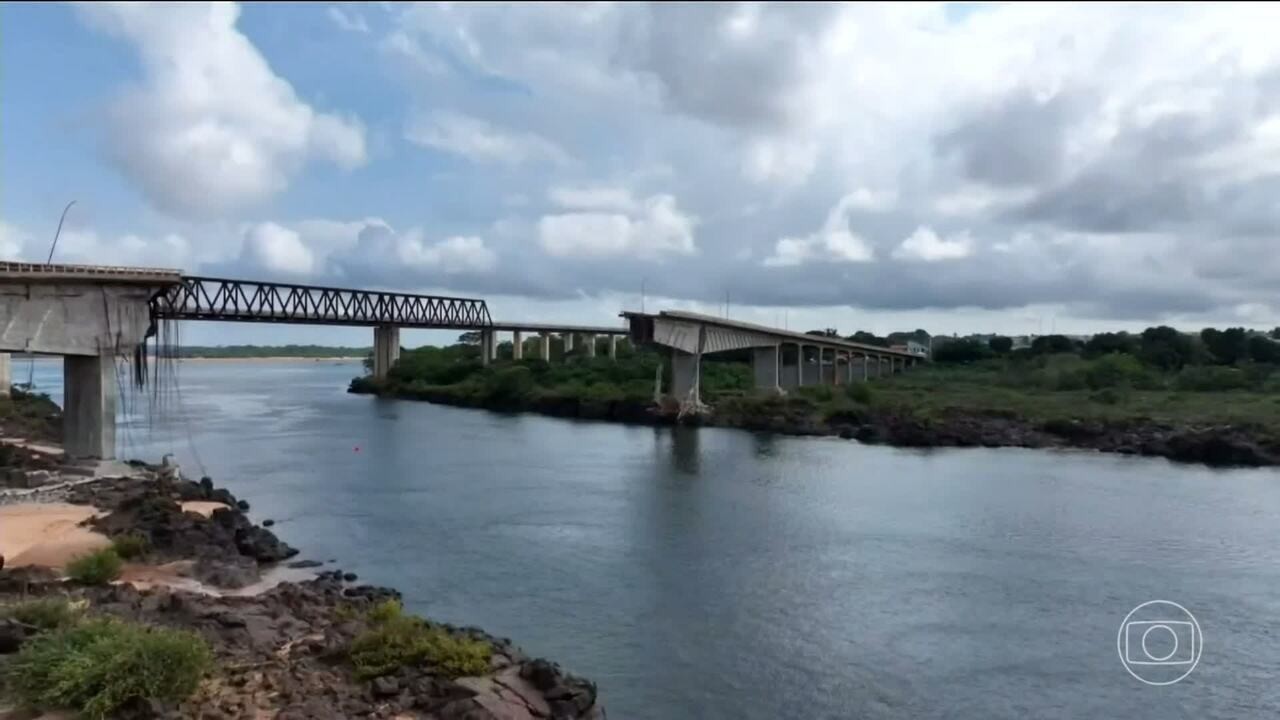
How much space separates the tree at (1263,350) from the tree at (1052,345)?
2157 cm

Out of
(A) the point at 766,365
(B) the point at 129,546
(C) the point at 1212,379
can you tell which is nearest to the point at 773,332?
(A) the point at 766,365

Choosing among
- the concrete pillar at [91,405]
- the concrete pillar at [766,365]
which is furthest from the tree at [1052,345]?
the concrete pillar at [91,405]

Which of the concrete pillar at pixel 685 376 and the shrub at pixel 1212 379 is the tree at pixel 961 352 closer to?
the shrub at pixel 1212 379

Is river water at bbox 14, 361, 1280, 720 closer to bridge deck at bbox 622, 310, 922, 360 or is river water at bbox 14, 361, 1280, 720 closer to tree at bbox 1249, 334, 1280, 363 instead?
bridge deck at bbox 622, 310, 922, 360

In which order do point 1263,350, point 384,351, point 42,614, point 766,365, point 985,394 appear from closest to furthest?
point 42,614, point 985,394, point 766,365, point 1263,350, point 384,351

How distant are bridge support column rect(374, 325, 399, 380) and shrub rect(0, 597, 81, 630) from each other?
302ft

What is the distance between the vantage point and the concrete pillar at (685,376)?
7488cm

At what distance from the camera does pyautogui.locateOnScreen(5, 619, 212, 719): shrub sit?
12094 mm

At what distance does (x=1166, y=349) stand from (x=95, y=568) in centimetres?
10467

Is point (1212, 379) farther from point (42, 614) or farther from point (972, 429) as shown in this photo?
point (42, 614)

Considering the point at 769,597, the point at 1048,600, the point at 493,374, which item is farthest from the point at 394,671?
the point at 493,374

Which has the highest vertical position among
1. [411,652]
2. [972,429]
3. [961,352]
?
[961,352]

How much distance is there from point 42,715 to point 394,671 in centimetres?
469

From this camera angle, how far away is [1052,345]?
124 metres
